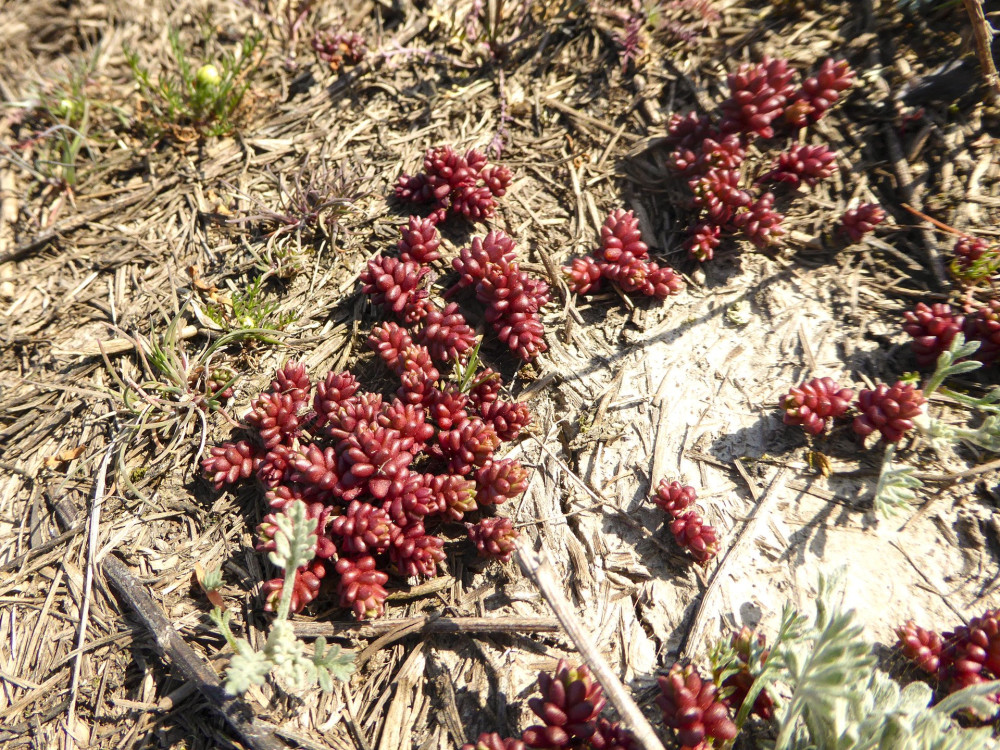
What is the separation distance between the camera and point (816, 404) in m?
3.20

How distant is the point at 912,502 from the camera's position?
3.10 meters

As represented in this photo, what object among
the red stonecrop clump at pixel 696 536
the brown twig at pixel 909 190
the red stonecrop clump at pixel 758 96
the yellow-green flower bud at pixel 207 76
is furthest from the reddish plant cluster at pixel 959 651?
the yellow-green flower bud at pixel 207 76

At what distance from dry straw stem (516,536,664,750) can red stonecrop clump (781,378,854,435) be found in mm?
1593

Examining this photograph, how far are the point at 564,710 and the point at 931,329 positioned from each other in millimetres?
2764

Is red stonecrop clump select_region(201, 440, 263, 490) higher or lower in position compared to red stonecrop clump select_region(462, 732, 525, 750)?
higher

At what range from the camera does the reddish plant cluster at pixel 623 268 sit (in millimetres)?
3639

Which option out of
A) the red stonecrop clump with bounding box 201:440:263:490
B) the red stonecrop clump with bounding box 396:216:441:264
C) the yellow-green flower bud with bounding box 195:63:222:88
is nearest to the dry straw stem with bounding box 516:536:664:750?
the red stonecrop clump with bounding box 201:440:263:490

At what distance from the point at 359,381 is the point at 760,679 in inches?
97.7

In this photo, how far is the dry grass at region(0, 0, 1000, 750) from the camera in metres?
2.88

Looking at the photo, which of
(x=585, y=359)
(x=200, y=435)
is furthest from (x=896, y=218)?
(x=200, y=435)

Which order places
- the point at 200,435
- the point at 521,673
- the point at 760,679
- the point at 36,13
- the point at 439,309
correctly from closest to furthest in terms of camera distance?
the point at 760,679
the point at 521,673
the point at 200,435
the point at 439,309
the point at 36,13

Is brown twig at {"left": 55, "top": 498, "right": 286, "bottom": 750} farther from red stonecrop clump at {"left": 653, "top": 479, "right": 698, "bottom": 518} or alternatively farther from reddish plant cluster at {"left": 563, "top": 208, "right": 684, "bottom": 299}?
reddish plant cluster at {"left": 563, "top": 208, "right": 684, "bottom": 299}

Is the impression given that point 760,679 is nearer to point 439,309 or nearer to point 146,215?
point 439,309

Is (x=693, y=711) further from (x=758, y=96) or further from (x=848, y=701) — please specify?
(x=758, y=96)
